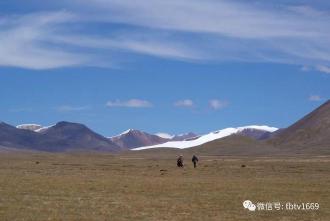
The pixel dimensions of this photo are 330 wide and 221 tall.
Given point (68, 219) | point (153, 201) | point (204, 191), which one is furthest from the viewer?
point (204, 191)

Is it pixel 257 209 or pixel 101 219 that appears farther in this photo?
pixel 257 209

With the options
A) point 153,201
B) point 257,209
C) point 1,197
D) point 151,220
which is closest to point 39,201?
point 1,197

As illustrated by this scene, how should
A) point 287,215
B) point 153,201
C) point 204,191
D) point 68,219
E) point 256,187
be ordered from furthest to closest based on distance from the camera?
point 256,187 < point 204,191 < point 153,201 < point 287,215 < point 68,219

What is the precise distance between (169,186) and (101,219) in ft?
50.7

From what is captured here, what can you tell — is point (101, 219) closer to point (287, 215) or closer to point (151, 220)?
point (151, 220)

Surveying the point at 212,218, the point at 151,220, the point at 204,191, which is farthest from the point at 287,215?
the point at 204,191

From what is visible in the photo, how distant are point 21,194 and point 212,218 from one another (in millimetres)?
11579

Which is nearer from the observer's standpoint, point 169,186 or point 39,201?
point 39,201

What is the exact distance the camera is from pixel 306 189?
120 ft

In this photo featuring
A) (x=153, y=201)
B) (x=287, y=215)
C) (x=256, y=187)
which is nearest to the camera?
(x=287, y=215)

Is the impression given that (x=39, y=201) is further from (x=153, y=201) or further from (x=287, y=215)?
(x=287, y=215)

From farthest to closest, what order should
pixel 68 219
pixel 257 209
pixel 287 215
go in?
pixel 257 209 < pixel 287 215 < pixel 68 219

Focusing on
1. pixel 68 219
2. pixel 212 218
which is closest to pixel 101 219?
pixel 68 219

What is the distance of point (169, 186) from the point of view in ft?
125
